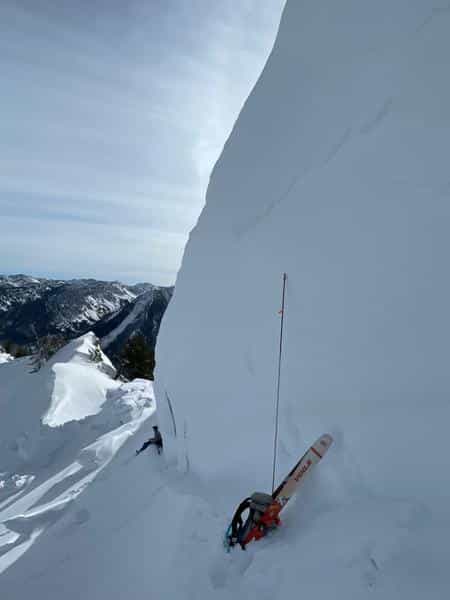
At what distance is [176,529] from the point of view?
658 cm

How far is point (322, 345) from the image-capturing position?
5.46m

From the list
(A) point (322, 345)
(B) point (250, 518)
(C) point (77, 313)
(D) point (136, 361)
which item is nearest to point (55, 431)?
(D) point (136, 361)

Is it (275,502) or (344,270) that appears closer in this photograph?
(275,502)

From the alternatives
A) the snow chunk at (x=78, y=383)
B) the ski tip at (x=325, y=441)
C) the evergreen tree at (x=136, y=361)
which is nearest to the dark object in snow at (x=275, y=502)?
the ski tip at (x=325, y=441)

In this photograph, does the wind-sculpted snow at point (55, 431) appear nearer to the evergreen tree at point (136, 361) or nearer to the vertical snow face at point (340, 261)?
the evergreen tree at point (136, 361)

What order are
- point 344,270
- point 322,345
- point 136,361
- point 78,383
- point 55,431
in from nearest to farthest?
point 344,270, point 322,345, point 55,431, point 78,383, point 136,361

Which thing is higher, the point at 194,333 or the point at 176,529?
the point at 194,333

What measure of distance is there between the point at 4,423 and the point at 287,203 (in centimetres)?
1984

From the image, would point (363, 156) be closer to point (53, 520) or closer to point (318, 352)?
point (318, 352)

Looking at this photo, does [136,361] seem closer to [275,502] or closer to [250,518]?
[250,518]

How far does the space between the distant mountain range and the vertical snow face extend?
281ft

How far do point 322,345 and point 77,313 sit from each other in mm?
166199

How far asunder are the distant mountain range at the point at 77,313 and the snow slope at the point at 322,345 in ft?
279

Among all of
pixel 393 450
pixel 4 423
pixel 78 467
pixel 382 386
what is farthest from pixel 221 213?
pixel 4 423
